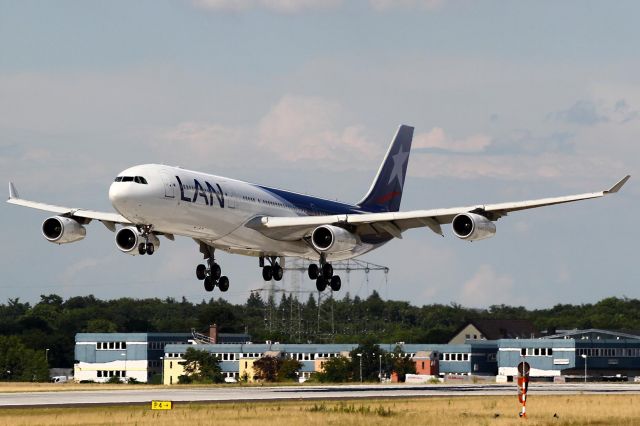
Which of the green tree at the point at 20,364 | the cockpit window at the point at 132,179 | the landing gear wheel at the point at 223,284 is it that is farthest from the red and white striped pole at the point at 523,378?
the green tree at the point at 20,364

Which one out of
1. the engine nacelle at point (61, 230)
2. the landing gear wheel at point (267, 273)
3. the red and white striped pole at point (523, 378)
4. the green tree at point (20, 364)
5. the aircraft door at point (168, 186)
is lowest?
the green tree at point (20, 364)

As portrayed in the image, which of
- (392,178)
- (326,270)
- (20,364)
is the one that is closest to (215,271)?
(326,270)

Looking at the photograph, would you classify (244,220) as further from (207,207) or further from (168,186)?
(168,186)

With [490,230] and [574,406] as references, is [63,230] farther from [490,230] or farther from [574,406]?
[574,406]

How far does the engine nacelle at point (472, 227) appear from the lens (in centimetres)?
8381

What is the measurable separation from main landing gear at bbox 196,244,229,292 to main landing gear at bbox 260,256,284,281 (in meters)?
3.07

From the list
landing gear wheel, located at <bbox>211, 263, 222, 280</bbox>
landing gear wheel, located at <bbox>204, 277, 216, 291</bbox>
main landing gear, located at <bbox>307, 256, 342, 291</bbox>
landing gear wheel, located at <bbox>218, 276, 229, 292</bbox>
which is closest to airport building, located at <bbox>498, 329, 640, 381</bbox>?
main landing gear, located at <bbox>307, 256, 342, 291</bbox>

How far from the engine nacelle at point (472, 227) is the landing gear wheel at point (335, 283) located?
1221 cm

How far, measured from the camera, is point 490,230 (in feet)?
278

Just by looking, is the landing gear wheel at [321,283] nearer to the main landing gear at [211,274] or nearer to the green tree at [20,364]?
the main landing gear at [211,274]

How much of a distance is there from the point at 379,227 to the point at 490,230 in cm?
1096

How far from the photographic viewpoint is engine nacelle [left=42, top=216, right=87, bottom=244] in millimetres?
86562

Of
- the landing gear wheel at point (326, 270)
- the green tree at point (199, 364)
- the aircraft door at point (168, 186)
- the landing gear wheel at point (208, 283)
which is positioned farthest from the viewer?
the green tree at point (199, 364)

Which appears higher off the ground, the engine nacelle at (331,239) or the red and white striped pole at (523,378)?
the engine nacelle at (331,239)
